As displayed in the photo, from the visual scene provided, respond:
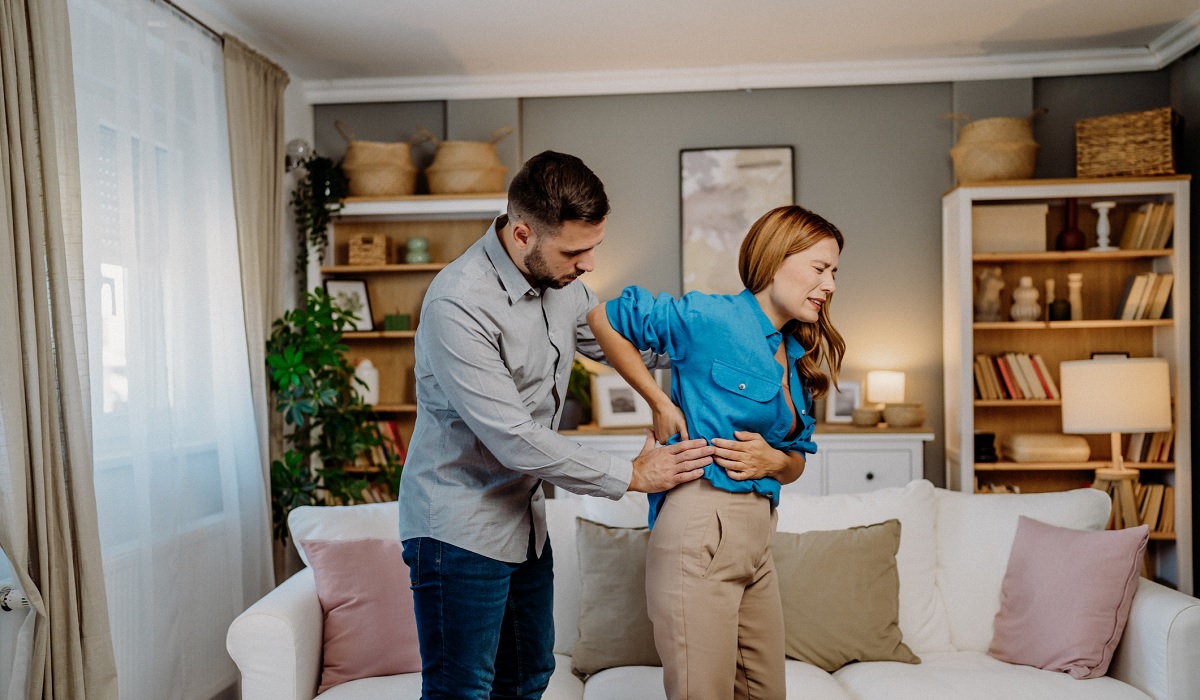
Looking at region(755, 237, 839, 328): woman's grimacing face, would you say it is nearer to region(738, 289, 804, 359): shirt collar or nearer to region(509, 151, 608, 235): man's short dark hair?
region(738, 289, 804, 359): shirt collar

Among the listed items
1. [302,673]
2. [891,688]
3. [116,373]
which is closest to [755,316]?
[891,688]

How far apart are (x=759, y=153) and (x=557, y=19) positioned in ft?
4.52

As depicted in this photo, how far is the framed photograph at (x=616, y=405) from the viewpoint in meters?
4.43

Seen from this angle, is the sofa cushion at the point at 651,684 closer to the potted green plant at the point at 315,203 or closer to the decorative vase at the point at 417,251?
the decorative vase at the point at 417,251

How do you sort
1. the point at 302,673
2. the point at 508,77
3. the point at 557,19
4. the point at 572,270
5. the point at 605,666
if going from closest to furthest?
1. the point at 572,270
2. the point at 302,673
3. the point at 605,666
4. the point at 557,19
5. the point at 508,77

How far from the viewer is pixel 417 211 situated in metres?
4.44

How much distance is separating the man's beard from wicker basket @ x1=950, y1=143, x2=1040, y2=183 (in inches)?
124

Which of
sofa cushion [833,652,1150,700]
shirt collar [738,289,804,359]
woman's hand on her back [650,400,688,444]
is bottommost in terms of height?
sofa cushion [833,652,1150,700]

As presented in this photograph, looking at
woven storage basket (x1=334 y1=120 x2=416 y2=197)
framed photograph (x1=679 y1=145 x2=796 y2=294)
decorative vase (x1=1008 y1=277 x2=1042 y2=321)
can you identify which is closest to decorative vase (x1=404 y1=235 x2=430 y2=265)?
woven storage basket (x1=334 y1=120 x2=416 y2=197)

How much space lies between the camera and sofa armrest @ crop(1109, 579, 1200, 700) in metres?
2.25

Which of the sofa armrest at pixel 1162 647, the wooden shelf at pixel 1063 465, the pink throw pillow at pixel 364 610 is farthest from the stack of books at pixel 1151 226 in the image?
the pink throw pillow at pixel 364 610

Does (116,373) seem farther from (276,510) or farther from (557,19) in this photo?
(557,19)

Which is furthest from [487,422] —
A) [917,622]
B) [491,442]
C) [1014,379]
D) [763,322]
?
[1014,379]

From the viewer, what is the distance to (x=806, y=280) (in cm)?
178
